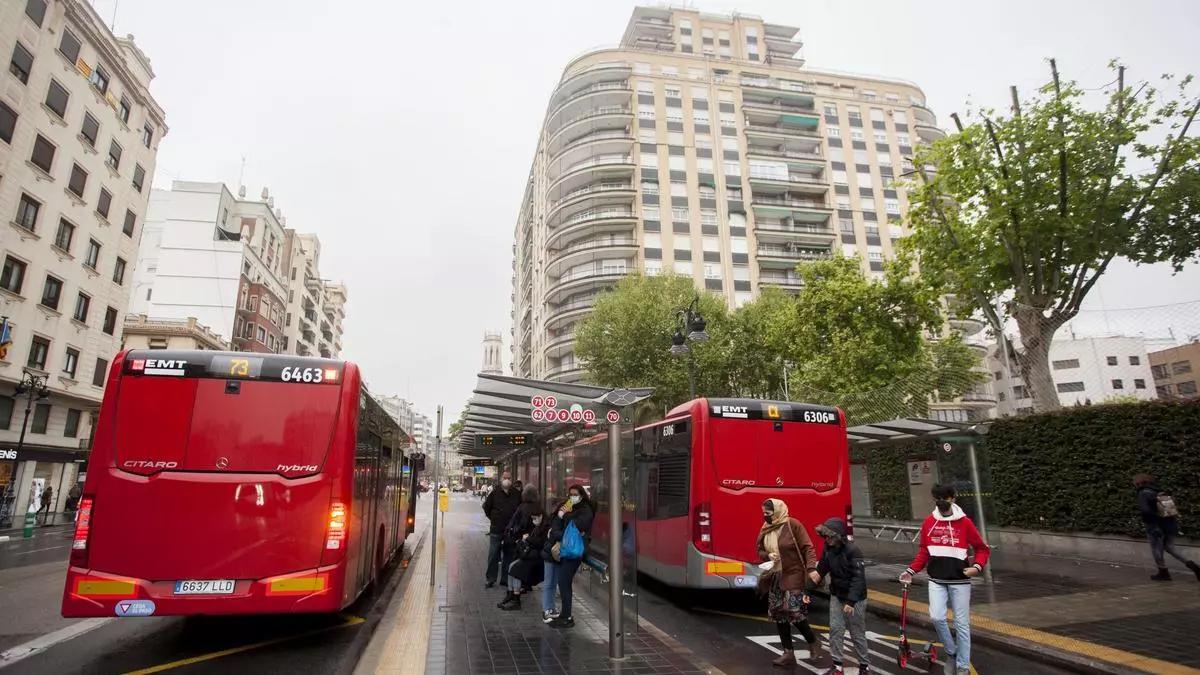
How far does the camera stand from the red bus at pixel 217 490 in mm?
5723

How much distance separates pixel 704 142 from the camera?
55.6m

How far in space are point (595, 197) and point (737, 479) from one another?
146 feet

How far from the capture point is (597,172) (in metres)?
52.2

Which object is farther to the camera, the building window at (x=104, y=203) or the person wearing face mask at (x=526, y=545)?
the building window at (x=104, y=203)

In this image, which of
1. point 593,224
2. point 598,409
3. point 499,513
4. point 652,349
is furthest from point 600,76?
point 598,409

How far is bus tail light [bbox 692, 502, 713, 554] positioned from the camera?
8.66 meters

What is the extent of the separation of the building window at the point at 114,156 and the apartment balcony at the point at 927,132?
213 feet

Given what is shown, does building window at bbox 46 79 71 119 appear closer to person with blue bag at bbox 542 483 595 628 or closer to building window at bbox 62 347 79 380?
building window at bbox 62 347 79 380

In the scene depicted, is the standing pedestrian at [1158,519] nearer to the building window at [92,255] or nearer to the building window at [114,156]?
the building window at [92,255]

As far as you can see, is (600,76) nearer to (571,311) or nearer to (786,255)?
(571,311)

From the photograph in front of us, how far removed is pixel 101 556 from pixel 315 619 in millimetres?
3059

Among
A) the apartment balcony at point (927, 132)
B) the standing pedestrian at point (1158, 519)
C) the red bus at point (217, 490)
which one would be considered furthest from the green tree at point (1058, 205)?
the apartment balcony at point (927, 132)

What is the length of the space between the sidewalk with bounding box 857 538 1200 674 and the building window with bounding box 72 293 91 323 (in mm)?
34725

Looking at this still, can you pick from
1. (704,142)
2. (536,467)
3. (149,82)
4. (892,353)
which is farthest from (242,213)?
(892,353)
